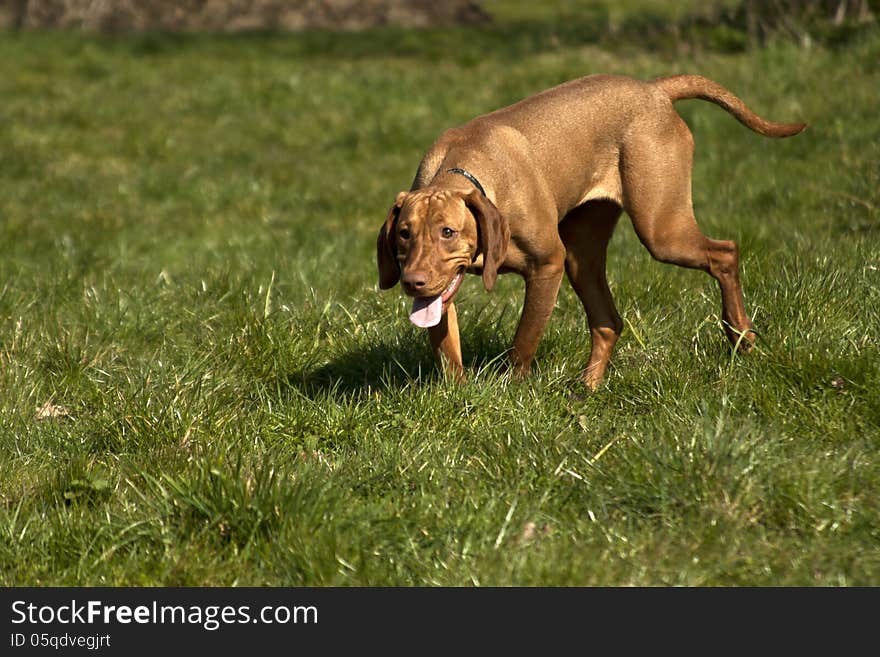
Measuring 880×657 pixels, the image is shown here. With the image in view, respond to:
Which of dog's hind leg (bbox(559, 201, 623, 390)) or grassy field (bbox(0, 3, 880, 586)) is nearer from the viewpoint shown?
grassy field (bbox(0, 3, 880, 586))

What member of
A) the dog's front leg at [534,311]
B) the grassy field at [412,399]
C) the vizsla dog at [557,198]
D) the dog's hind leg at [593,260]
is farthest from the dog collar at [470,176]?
the dog's hind leg at [593,260]

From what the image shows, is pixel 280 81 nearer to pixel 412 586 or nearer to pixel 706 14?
pixel 706 14

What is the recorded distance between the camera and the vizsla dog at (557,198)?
13.9ft

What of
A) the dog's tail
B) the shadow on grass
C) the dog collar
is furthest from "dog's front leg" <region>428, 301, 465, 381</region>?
the dog's tail

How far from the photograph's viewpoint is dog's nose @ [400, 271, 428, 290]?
4.02 metres

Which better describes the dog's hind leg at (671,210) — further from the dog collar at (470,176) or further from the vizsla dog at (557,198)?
the dog collar at (470,176)

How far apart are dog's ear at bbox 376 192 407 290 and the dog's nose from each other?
36cm

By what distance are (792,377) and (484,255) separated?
1194 mm

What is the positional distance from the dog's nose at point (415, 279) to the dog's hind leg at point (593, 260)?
1.21m

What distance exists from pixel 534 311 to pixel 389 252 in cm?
64

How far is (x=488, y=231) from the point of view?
13.7ft

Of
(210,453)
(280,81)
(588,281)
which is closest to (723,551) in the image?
(210,453)

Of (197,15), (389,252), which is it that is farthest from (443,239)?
(197,15)

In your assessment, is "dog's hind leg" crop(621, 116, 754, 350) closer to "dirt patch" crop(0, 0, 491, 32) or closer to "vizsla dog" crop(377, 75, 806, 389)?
"vizsla dog" crop(377, 75, 806, 389)
